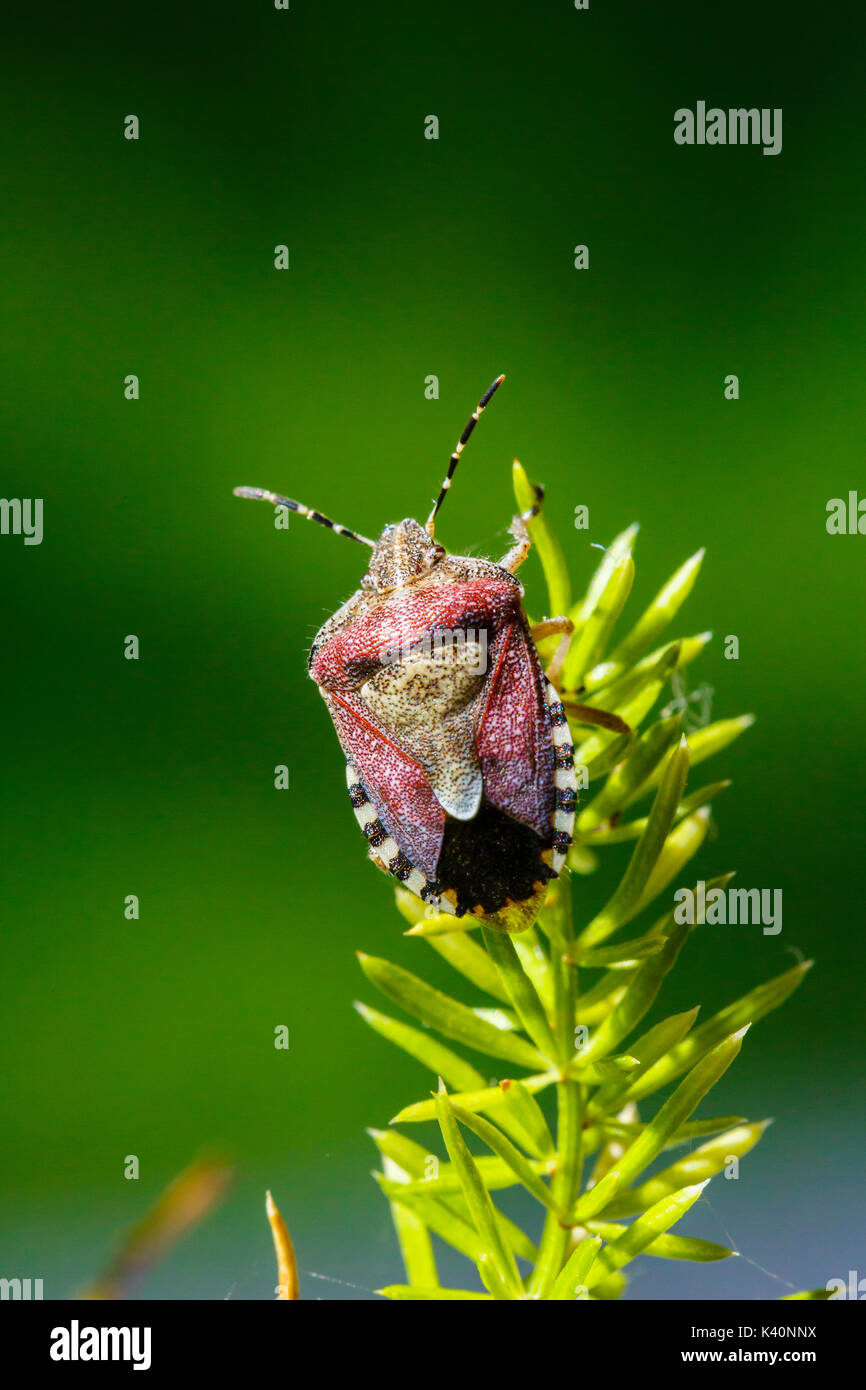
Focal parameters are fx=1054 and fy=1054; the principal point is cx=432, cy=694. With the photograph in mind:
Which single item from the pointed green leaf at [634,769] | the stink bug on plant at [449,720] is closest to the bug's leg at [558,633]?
the stink bug on plant at [449,720]

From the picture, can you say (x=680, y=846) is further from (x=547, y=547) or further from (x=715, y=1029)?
(x=547, y=547)

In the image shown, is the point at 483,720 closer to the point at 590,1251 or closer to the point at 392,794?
the point at 392,794

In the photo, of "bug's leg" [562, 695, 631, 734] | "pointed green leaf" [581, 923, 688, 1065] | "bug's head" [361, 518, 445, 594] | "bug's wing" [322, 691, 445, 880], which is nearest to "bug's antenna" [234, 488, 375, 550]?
"bug's head" [361, 518, 445, 594]

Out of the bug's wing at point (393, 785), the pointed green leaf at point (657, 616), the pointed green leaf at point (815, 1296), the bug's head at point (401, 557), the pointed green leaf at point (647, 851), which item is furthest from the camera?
the bug's head at point (401, 557)

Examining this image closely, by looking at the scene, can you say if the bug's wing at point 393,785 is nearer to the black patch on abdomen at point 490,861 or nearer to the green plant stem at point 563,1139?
the black patch on abdomen at point 490,861

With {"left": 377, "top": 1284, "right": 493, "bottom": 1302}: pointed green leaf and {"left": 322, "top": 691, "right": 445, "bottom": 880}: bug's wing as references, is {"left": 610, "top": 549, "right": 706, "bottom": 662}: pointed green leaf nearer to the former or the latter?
{"left": 322, "top": 691, "right": 445, "bottom": 880}: bug's wing
